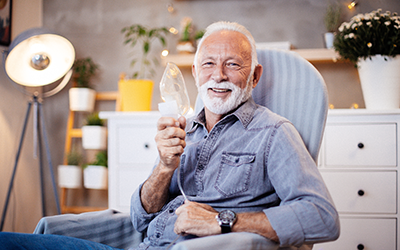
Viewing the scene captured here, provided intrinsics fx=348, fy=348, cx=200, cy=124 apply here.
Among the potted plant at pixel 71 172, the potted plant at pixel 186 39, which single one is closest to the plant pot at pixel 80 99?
the potted plant at pixel 71 172

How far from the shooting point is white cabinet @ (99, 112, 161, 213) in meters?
2.20

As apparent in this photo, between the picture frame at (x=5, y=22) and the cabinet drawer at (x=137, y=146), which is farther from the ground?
the picture frame at (x=5, y=22)

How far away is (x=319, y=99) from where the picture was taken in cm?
125

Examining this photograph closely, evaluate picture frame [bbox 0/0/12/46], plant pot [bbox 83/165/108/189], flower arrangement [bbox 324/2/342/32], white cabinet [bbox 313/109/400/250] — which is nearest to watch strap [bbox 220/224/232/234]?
white cabinet [bbox 313/109/400/250]

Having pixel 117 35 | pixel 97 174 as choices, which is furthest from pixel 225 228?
pixel 117 35

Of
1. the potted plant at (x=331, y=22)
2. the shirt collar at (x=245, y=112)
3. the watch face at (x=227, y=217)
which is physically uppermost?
the potted plant at (x=331, y=22)

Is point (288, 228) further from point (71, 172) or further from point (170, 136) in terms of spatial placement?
point (71, 172)

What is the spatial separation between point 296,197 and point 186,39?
6.04 feet

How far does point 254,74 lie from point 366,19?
1.09m

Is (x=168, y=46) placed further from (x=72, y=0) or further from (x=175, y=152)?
(x=175, y=152)

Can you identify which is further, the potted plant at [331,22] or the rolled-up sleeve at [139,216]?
the potted plant at [331,22]

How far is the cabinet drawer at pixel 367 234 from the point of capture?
192 cm

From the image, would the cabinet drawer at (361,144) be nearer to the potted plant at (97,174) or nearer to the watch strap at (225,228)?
the watch strap at (225,228)

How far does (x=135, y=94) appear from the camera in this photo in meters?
2.41
